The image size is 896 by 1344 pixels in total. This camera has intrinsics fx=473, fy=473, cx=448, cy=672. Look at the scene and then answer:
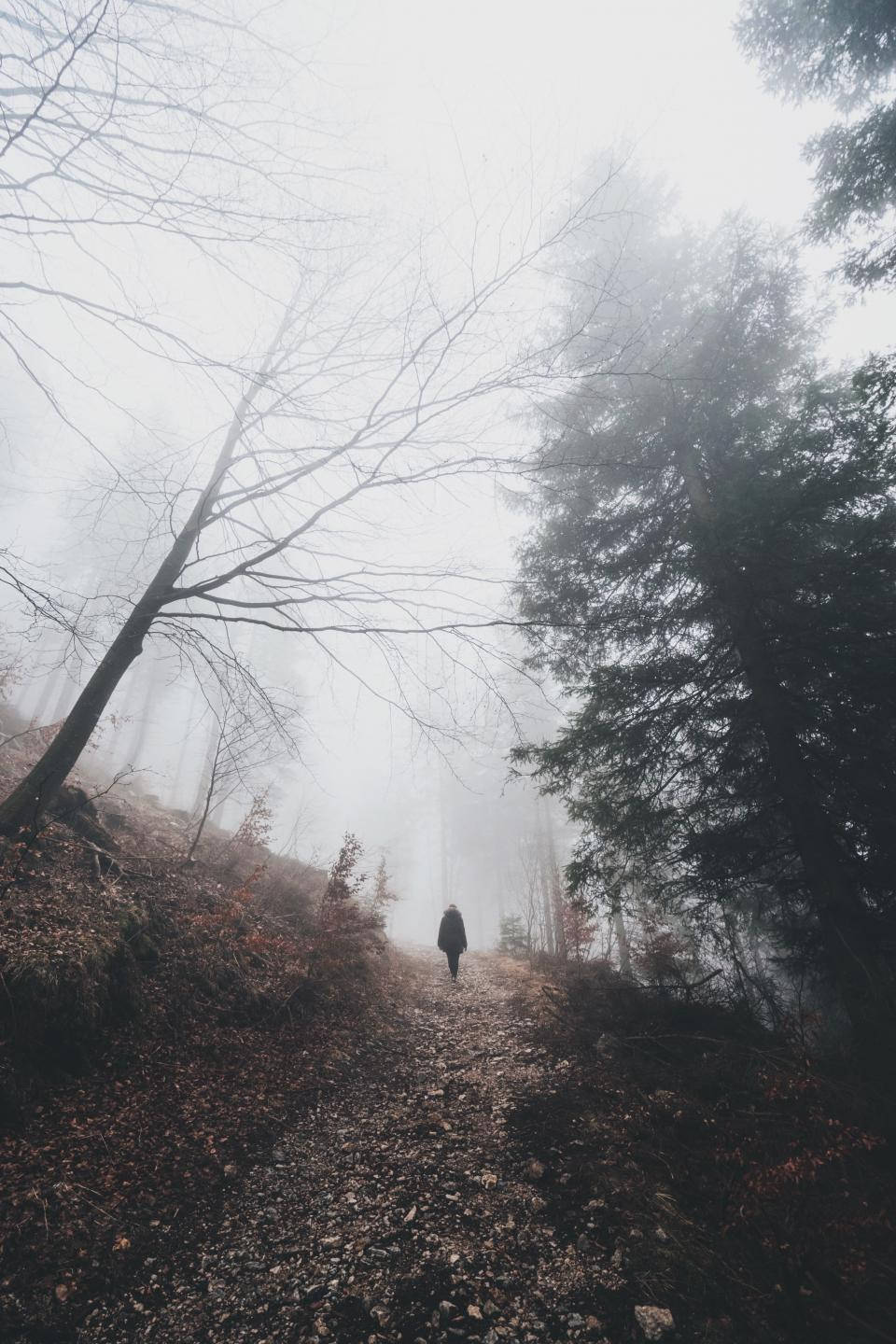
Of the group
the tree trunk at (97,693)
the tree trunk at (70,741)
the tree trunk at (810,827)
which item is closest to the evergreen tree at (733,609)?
the tree trunk at (810,827)

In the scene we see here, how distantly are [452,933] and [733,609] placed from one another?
28.2 feet

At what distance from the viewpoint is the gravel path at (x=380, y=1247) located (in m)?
2.27

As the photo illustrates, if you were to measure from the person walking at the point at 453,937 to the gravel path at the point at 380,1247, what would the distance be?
5887 mm

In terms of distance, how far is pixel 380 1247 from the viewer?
108 inches

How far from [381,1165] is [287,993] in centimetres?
260

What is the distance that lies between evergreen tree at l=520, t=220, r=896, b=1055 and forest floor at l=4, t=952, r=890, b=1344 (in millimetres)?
2008

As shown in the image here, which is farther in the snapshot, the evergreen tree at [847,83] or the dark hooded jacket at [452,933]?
the dark hooded jacket at [452,933]

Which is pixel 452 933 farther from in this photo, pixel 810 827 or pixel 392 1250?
pixel 392 1250

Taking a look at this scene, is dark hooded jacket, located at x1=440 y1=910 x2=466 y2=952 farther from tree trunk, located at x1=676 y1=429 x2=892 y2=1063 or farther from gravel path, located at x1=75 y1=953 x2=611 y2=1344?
tree trunk, located at x1=676 y1=429 x2=892 y2=1063

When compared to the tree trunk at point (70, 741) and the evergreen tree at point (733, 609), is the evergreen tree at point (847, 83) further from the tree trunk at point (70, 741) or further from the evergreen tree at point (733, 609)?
the tree trunk at point (70, 741)

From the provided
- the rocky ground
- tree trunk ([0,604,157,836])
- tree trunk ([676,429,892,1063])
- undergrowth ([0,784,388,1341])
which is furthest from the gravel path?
tree trunk ([0,604,157,836])

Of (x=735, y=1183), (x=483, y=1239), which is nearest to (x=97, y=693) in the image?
(x=483, y=1239)

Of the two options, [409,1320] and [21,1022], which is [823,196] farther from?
[21,1022]

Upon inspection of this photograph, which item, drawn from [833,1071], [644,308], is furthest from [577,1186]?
[644,308]
